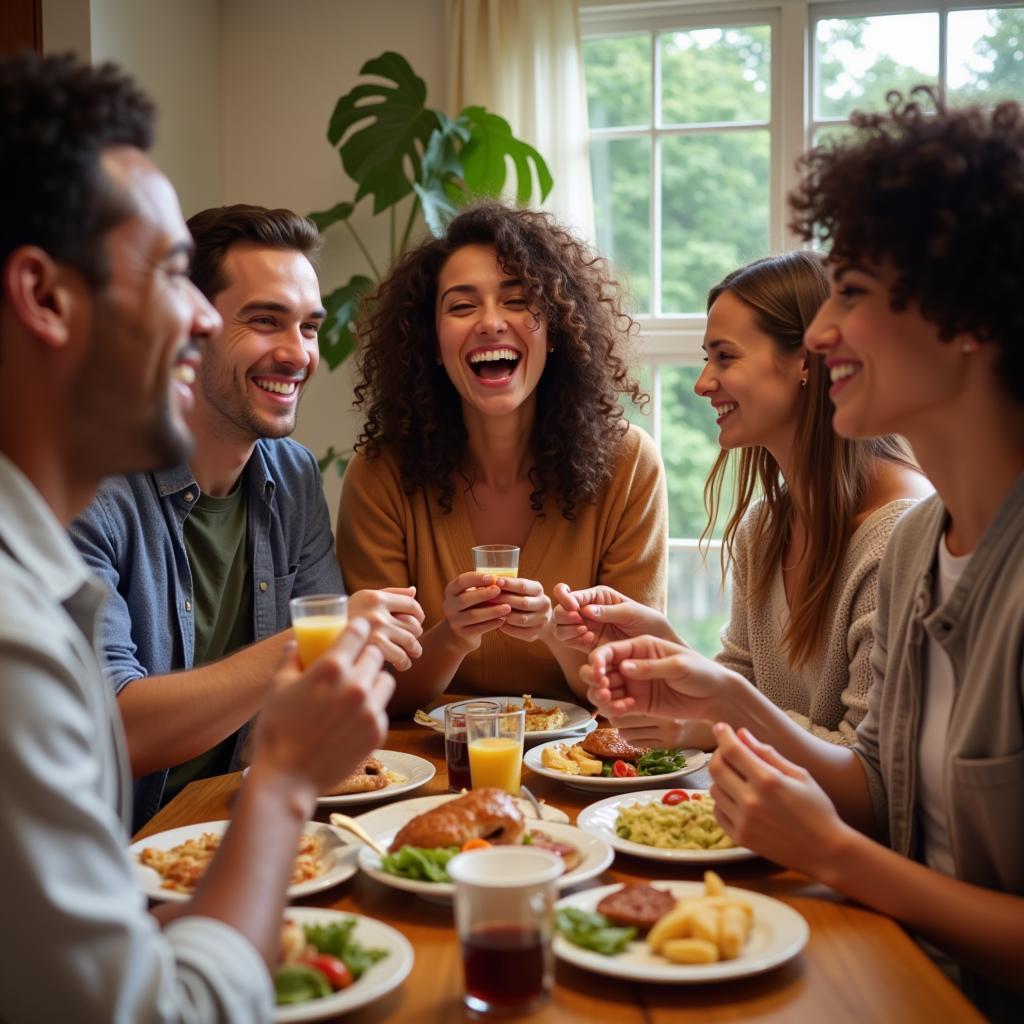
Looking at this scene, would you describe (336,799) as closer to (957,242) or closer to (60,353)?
(60,353)

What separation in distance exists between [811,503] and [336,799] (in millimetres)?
1137

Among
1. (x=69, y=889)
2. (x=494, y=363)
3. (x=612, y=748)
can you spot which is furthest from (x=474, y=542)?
(x=69, y=889)

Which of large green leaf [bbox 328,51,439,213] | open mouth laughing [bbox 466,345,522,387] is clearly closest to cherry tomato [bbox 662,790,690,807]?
open mouth laughing [bbox 466,345,522,387]

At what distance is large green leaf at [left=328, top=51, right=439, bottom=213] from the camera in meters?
4.30

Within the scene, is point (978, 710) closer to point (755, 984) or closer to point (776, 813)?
point (776, 813)

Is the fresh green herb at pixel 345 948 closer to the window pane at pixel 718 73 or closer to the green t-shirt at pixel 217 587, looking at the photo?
the green t-shirt at pixel 217 587

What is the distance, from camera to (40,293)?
1.10 metres

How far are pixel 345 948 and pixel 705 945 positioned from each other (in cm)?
39

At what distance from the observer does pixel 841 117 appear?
4.55 m

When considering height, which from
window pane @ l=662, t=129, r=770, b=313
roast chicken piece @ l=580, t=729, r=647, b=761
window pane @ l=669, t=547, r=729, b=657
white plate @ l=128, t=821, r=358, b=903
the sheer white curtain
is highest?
the sheer white curtain

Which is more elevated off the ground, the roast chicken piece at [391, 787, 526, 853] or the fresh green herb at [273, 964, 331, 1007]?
the roast chicken piece at [391, 787, 526, 853]

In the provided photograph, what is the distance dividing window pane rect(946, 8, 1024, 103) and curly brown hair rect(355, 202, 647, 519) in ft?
7.75

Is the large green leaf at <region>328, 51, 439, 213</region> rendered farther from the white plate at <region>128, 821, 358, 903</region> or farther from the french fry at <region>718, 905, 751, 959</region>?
the french fry at <region>718, 905, 751, 959</region>

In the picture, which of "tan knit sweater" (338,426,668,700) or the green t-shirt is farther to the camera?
"tan knit sweater" (338,426,668,700)
